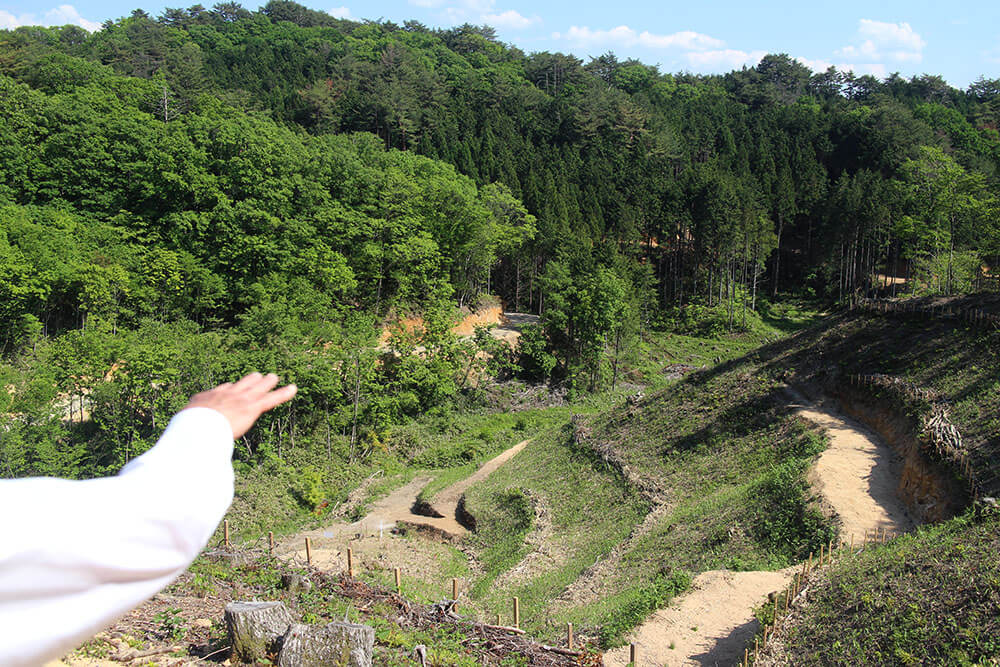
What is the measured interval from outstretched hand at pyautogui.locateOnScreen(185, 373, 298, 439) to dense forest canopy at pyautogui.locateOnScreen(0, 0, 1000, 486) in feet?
77.4

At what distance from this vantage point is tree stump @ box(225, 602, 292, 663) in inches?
358

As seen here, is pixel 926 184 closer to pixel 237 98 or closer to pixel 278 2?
pixel 237 98

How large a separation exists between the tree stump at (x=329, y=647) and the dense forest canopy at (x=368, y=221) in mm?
16827

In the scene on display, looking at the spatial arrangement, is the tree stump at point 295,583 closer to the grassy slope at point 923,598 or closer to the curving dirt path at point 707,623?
the curving dirt path at point 707,623

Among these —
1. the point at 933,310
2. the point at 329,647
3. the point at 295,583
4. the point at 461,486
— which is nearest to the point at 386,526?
the point at 461,486

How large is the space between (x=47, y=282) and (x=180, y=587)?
26.6 meters

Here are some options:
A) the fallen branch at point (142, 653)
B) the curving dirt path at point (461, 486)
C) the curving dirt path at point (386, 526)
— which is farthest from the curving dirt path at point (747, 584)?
the curving dirt path at point (461, 486)

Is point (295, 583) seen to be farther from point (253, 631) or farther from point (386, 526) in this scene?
point (386, 526)

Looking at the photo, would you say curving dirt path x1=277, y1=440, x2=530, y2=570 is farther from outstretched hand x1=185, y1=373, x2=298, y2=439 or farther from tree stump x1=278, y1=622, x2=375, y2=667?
outstretched hand x1=185, y1=373, x2=298, y2=439

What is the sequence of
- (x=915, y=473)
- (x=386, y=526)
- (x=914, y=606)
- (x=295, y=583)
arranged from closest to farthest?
(x=914, y=606), (x=295, y=583), (x=915, y=473), (x=386, y=526)

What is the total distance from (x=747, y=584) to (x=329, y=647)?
9529 millimetres

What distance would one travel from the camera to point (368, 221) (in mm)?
42000

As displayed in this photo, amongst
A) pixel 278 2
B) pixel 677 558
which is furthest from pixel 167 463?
pixel 278 2

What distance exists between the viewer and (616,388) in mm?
41656
